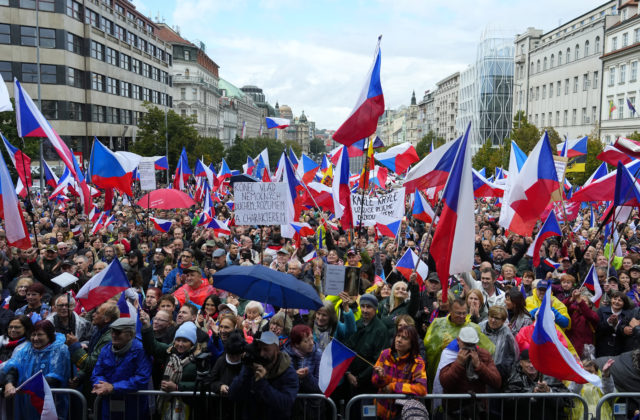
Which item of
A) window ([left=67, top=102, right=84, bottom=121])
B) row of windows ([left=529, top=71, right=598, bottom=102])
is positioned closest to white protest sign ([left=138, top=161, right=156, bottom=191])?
window ([left=67, top=102, right=84, bottom=121])

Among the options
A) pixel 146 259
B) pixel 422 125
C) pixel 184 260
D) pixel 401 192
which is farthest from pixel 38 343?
pixel 422 125

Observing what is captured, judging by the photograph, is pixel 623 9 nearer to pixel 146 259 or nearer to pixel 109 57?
pixel 109 57

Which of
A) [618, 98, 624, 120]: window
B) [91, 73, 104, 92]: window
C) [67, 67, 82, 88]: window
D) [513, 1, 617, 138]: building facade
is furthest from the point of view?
[513, 1, 617, 138]: building facade

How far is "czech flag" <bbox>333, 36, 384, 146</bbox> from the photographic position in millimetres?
7730

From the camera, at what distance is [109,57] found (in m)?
49.7

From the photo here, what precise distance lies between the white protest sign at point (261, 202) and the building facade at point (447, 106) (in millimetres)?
96769

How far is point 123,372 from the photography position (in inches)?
197

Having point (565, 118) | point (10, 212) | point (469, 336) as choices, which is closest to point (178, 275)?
point (10, 212)

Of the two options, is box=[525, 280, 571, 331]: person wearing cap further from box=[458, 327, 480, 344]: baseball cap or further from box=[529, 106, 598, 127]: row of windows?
box=[529, 106, 598, 127]: row of windows

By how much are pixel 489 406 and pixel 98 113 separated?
4918 centimetres

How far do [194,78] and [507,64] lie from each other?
4392 cm

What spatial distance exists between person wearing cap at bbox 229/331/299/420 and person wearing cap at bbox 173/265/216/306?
120 inches

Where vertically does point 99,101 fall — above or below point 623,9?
below

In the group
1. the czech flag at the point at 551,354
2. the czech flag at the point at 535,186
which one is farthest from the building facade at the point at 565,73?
the czech flag at the point at 551,354
